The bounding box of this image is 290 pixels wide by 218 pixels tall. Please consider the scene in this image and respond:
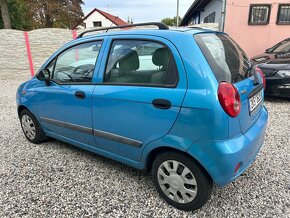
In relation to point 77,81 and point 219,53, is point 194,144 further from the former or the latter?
point 77,81

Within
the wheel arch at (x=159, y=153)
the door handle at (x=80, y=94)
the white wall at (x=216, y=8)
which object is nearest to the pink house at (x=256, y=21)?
the white wall at (x=216, y=8)

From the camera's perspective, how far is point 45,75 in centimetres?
313

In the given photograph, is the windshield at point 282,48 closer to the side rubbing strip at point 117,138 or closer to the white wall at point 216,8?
the white wall at point 216,8

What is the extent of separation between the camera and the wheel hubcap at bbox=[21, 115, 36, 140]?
364 centimetres

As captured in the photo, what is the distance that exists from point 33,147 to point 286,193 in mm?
3406

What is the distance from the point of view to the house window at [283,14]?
9.90 m

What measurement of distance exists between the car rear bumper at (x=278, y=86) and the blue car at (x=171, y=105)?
304cm

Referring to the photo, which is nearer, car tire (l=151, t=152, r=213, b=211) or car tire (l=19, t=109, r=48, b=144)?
car tire (l=151, t=152, r=213, b=211)

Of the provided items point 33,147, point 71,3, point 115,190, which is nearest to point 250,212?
point 115,190

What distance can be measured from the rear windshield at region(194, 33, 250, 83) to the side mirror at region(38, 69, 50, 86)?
2.02 metres

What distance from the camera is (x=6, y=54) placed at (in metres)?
10.9

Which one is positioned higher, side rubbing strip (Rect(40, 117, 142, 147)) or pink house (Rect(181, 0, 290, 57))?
pink house (Rect(181, 0, 290, 57))

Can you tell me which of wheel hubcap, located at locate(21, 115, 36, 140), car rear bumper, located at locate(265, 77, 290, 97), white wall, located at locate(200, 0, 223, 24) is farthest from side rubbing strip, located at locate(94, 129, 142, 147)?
white wall, located at locate(200, 0, 223, 24)

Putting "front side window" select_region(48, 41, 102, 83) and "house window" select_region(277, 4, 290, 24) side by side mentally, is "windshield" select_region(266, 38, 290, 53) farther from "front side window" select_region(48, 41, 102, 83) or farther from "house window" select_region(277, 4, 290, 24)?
"front side window" select_region(48, 41, 102, 83)
